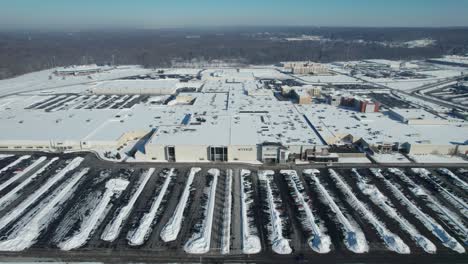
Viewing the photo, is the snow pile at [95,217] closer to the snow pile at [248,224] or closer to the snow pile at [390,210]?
the snow pile at [248,224]

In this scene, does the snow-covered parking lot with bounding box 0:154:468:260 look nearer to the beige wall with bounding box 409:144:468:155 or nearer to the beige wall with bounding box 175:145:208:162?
the beige wall with bounding box 175:145:208:162

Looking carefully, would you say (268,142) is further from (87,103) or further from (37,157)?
(87,103)

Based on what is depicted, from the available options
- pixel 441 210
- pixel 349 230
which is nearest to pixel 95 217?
pixel 349 230

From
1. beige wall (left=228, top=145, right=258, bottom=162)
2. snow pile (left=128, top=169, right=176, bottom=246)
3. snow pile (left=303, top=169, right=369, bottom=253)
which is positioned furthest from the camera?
beige wall (left=228, top=145, right=258, bottom=162)

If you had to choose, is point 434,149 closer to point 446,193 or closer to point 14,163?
point 446,193

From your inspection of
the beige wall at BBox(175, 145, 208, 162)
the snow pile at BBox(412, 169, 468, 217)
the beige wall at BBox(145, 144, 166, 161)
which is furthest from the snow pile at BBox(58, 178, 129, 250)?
the snow pile at BBox(412, 169, 468, 217)
